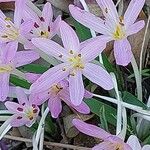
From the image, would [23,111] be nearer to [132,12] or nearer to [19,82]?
[19,82]

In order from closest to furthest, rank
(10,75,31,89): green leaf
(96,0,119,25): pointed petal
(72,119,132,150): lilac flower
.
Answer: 1. (72,119,132,150): lilac flower
2. (96,0,119,25): pointed petal
3. (10,75,31,89): green leaf

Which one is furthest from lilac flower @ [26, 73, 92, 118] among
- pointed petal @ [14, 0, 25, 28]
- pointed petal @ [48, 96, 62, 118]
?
pointed petal @ [14, 0, 25, 28]

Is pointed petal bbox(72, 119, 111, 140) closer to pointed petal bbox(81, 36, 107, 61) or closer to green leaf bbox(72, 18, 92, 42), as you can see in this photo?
pointed petal bbox(81, 36, 107, 61)

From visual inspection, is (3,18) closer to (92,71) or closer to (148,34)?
(92,71)

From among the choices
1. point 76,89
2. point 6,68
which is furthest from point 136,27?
point 6,68

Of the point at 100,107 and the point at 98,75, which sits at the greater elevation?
the point at 98,75
